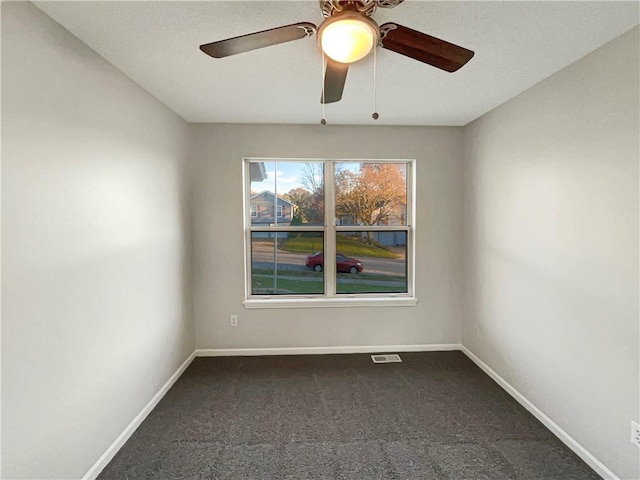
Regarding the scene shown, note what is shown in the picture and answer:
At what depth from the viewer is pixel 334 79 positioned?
1.60 m

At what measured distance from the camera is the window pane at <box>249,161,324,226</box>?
126 inches

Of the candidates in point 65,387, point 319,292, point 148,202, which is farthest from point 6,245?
point 319,292

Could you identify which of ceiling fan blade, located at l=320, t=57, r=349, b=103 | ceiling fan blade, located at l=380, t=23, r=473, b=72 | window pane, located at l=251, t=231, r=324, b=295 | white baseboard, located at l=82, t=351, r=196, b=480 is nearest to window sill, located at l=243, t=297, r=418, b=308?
window pane, located at l=251, t=231, r=324, b=295

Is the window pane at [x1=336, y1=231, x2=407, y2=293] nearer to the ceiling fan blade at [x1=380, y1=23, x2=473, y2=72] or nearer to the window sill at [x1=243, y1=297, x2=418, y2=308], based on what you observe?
Result: the window sill at [x1=243, y1=297, x2=418, y2=308]

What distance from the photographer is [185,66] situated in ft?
6.13

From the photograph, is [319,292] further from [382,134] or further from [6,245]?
[6,245]

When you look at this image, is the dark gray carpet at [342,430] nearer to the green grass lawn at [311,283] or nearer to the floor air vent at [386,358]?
the floor air vent at [386,358]

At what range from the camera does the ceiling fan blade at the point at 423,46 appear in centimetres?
122

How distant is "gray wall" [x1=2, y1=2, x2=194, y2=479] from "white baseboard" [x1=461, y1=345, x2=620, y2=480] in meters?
2.85

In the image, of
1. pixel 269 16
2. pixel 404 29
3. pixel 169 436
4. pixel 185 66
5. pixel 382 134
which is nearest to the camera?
pixel 404 29

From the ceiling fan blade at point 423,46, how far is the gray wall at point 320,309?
1744 millimetres

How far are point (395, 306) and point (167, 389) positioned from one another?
7.45 ft

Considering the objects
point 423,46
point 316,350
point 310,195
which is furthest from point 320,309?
point 423,46

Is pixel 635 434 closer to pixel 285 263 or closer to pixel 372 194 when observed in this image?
pixel 372 194
